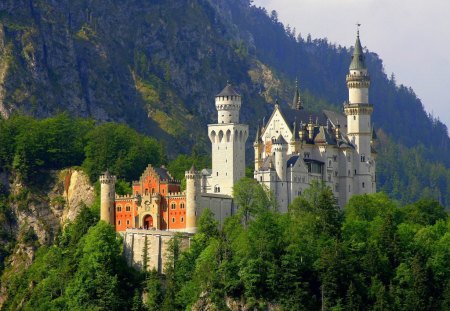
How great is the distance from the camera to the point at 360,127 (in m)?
158

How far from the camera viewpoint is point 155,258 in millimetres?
137500

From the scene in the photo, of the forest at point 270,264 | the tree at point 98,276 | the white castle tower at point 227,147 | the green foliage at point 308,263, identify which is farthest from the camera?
the white castle tower at point 227,147

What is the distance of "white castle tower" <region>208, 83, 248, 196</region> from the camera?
5763 inches

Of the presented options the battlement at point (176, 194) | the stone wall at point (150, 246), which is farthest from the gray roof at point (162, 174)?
the stone wall at point (150, 246)

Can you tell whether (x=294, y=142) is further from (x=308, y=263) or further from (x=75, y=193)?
(x=75, y=193)

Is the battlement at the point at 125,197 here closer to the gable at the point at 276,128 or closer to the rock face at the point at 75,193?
the rock face at the point at 75,193

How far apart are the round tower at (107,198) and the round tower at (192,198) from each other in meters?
8.78

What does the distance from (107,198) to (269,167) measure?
16424 mm

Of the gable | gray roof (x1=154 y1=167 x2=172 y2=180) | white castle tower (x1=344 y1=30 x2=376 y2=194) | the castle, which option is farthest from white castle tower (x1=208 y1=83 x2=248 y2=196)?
white castle tower (x1=344 y1=30 x2=376 y2=194)

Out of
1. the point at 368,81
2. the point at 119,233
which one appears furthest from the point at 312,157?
the point at 119,233

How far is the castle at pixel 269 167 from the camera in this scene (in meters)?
141

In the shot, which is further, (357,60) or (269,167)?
(357,60)

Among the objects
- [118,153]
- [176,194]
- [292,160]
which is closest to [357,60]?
[292,160]

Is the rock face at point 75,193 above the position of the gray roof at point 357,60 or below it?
below
